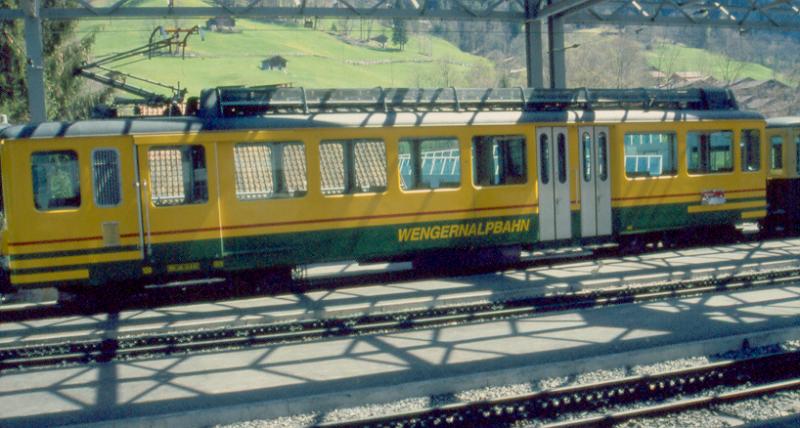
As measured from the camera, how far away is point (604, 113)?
49.4ft

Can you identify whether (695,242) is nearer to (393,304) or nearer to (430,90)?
(430,90)

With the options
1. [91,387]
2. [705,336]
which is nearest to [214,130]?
[91,387]

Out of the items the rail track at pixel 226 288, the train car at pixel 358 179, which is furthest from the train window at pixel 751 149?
the rail track at pixel 226 288

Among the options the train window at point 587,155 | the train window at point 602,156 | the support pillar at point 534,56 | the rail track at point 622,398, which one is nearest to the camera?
the rail track at point 622,398

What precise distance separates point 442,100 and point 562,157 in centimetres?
247

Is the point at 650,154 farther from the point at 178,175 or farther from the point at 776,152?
the point at 178,175

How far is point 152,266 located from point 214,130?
2.26m

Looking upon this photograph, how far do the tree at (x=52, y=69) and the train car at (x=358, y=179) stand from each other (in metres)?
11.8

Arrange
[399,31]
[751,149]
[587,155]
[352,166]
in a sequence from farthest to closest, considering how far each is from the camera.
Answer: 1. [399,31]
2. [751,149]
3. [587,155]
4. [352,166]

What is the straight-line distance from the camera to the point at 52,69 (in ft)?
84.4

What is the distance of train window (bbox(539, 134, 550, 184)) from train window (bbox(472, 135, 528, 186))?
34 cm

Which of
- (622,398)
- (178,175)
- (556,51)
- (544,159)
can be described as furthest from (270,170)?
(556,51)

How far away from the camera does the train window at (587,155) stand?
1477cm

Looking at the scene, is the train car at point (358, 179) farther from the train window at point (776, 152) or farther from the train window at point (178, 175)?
the train window at point (776, 152)
